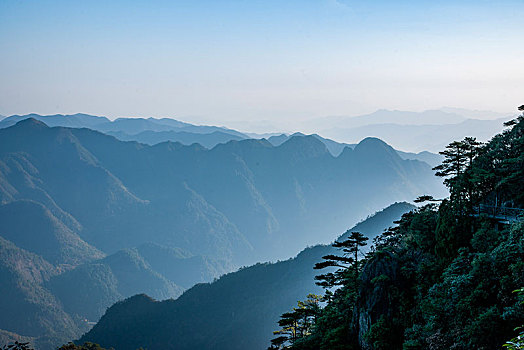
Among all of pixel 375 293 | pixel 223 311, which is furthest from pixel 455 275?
pixel 223 311

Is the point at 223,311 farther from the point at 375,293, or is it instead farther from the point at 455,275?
the point at 455,275

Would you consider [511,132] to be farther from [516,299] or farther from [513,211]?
[516,299]

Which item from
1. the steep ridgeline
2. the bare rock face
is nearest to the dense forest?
the bare rock face

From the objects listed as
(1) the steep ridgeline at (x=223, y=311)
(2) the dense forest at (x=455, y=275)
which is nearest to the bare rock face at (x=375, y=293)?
(2) the dense forest at (x=455, y=275)

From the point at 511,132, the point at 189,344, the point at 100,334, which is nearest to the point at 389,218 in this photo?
the point at 189,344

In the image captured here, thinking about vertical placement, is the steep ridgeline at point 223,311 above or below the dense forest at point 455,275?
below

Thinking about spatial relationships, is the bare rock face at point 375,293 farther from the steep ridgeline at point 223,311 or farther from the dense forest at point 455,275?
the steep ridgeline at point 223,311
